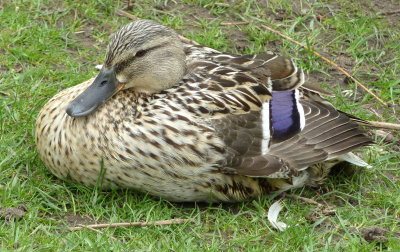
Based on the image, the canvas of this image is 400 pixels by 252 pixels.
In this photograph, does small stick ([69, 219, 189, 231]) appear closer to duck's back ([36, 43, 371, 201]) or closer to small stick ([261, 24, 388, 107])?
duck's back ([36, 43, 371, 201])

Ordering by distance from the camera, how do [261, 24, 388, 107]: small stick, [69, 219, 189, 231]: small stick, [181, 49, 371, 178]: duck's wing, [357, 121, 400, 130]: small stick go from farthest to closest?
1. [261, 24, 388, 107]: small stick
2. [357, 121, 400, 130]: small stick
3. [181, 49, 371, 178]: duck's wing
4. [69, 219, 189, 231]: small stick

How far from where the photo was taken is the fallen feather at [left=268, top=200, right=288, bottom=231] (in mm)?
4914

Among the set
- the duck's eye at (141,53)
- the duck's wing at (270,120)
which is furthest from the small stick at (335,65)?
the duck's eye at (141,53)

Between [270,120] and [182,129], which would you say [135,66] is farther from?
[270,120]

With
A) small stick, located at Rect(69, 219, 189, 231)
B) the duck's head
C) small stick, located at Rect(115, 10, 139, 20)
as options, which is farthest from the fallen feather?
small stick, located at Rect(115, 10, 139, 20)

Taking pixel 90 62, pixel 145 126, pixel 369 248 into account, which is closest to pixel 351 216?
pixel 369 248

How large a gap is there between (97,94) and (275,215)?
131 cm

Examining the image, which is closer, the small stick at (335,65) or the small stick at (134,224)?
the small stick at (134,224)

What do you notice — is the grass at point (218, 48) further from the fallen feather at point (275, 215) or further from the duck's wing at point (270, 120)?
the duck's wing at point (270, 120)

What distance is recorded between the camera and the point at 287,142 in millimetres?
5215

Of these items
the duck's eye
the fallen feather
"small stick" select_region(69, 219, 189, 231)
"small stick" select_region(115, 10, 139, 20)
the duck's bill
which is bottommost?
the fallen feather

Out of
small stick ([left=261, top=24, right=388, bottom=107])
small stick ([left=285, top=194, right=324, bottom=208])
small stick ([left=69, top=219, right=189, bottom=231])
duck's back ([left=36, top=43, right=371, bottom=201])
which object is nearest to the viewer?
small stick ([left=69, top=219, right=189, bottom=231])

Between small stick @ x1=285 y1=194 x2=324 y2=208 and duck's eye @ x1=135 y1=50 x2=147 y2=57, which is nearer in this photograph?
duck's eye @ x1=135 y1=50 x2=147 y2=57

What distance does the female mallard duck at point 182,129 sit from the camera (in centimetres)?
492
